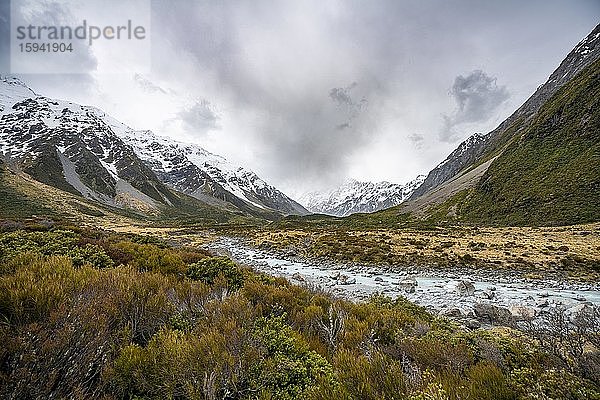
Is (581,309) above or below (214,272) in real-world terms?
below

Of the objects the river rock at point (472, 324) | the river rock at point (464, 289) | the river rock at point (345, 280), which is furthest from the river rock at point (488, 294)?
the river rock at point (345, 280)

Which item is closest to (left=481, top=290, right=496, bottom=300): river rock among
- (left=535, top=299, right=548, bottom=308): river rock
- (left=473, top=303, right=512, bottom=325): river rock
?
(left=535, top=299, right=548, bottom=308): river rock

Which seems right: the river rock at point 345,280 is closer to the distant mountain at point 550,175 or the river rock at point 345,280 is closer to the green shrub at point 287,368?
the green shrub at point 287,368

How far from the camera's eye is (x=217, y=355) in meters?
3.14

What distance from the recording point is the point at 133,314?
13.5 ft

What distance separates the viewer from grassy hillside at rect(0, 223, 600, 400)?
2.55 meters

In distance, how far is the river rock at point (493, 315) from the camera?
7.89m

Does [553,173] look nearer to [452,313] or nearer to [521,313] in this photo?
[521,313]

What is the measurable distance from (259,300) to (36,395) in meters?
3.75

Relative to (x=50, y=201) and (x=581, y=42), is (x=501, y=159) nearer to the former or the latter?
(x=581, y=42)

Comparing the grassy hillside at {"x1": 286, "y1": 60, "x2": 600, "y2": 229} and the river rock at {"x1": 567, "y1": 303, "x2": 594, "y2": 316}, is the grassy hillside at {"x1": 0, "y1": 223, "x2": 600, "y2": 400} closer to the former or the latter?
the river rock at {"x1": 567, "y1": 303, "x2": 594, "y2": 316}

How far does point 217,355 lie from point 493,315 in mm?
8257

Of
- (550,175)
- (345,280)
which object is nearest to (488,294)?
(345,280)

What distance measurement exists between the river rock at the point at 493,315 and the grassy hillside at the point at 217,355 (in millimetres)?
4099
